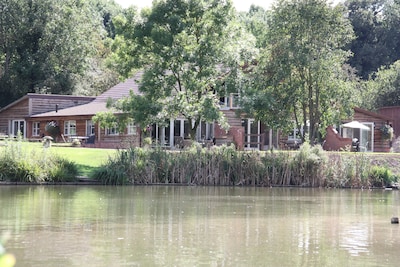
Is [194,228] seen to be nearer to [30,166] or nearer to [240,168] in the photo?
[30,166]

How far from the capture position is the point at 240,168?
97.2ft

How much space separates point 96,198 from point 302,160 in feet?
36.9

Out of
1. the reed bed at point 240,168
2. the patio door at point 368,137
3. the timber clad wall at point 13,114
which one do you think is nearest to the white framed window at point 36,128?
the timber clad wall at point 13,114

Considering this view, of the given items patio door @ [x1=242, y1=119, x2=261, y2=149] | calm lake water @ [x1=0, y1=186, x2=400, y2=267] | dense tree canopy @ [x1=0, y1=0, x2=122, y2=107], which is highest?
dense tree canopy @ [x1=0, y1=0, x2=122, y2=107]

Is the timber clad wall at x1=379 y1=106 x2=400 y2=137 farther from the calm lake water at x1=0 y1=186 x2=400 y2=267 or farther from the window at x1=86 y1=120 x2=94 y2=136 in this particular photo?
the calm lake water at x1=0 y1=186 x2=400 y2=267

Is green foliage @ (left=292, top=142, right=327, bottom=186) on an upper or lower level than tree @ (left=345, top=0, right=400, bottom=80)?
lower

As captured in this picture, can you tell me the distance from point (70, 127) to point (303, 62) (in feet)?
61.4

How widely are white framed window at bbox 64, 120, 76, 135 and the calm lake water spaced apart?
77.5 feet

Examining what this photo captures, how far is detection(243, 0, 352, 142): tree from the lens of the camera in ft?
121

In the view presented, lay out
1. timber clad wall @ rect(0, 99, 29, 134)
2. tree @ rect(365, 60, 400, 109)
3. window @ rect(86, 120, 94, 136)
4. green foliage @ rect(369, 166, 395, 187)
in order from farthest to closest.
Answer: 1. tree @ rect(365, 60, 400, 109)
2. timber clad wall @ rect(0, 99, 29, 134)
3. window @ rect(86, 120, 94, 136)
4. green foliage @ rect(369, 166, 395, 187)

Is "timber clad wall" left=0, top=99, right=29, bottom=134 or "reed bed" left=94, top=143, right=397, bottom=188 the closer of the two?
"reed bed" left=94, top=143, right=397, bottom=188

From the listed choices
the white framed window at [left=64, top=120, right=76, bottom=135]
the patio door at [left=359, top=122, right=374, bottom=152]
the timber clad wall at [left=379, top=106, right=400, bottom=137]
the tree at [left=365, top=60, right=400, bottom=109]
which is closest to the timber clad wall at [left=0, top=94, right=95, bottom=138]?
the white framed window at [left=64, top=120, right=76, bottom=135]

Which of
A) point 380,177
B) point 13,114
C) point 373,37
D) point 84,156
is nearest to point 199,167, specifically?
point 84,156

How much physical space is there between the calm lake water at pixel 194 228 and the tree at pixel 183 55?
902cm
